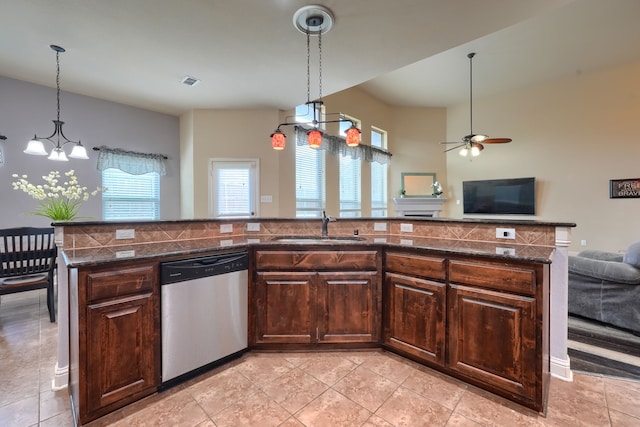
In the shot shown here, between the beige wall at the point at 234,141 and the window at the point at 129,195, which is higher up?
the beige wall at the point at 234,141

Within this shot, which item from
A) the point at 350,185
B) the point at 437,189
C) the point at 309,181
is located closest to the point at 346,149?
the point at 350,185

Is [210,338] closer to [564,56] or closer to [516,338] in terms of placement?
[516,338]

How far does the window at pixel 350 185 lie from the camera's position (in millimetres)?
6143

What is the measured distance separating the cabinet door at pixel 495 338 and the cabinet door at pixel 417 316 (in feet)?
0.25

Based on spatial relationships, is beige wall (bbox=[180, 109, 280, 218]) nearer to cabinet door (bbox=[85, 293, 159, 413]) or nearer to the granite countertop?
the granite countertop

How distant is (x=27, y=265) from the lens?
291 cm

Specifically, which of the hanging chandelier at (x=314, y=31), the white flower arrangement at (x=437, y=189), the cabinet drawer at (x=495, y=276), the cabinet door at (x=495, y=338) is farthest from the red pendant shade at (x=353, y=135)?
the white flower arrangement at (x=437, y=189)

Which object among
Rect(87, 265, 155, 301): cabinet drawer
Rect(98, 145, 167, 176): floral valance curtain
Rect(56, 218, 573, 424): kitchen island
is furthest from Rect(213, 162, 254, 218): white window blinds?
Rect(87, 265, 155, 301): cabinet drawer

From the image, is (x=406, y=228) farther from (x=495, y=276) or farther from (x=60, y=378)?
(x=60, y=378)

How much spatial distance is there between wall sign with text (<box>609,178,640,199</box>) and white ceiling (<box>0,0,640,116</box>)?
7.35ft

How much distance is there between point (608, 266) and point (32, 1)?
221 inches

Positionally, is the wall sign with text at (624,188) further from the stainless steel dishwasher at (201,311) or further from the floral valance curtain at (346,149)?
the stainless steel dishwasher at (201,311)

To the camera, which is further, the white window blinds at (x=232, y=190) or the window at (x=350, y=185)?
the window at (x=350, y=185)

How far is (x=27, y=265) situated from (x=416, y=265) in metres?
3.90
